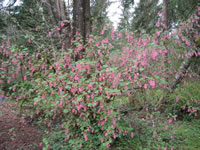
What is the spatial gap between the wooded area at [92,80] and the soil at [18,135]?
2 cm

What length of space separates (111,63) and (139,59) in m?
0.89

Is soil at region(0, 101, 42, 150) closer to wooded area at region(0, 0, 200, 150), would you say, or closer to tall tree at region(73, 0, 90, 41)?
wooded area at region(0, 0, 200, 150)

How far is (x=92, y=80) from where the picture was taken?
8.43 feet

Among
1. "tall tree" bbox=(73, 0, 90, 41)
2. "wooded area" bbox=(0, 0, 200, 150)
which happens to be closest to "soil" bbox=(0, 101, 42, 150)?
"wooded area" bbox=(0, 0, 200, 150)

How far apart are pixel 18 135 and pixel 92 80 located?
9.12 feet

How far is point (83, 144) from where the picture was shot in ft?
11.0

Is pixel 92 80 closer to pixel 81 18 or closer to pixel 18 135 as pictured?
pixel 81 18

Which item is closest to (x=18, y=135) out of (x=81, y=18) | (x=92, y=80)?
(x=92, y=80)

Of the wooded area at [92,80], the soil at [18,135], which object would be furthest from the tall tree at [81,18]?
the soil at [18,135]

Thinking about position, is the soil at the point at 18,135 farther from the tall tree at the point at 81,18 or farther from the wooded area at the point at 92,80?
the tall tree at the point at 81,18

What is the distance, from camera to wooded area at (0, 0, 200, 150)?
8.99 ft

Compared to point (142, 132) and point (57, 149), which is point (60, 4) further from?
point (142, 132)

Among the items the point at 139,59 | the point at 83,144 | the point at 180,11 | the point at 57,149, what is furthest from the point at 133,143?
the point at 180,11

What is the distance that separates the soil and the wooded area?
20 mm
